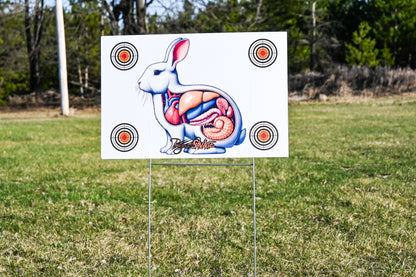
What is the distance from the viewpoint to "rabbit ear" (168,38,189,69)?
11.5 feet

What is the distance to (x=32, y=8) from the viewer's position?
768 inches

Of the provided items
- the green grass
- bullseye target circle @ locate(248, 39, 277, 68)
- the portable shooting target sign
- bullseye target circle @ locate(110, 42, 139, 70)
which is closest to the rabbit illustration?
the portable shooting target sign

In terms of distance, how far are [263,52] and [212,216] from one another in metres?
2.35

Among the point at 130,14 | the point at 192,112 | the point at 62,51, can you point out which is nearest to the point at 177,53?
the point at 192,112

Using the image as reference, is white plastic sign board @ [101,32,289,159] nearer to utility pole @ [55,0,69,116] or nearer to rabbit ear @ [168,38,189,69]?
rabbit ear @ [168,38,189,69]

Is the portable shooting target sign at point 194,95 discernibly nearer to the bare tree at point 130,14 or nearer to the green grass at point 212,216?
the green grass at point 212,216

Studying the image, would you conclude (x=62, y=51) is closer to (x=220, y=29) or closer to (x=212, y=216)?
(x=220, y=29)

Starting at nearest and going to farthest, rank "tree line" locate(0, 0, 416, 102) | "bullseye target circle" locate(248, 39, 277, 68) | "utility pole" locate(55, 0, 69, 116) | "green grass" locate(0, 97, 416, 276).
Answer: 1. "bullseye target circle" locate(248, 39, 277, 68)
2. "green grass" locate(0, 97, 416, 276)
3. "utility pole" locate(55, 0, 69, 116)
4. "tree line" locate(0, 0, 416, 102)

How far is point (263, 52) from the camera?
3490 mm

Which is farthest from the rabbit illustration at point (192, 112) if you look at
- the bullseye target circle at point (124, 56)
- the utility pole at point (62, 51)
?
the utility pole at point (62, 51)

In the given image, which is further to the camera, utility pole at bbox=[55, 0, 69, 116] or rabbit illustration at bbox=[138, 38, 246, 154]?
utility pole at bbox=[55, 0, 69, 116]

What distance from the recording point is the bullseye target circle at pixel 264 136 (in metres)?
3.53

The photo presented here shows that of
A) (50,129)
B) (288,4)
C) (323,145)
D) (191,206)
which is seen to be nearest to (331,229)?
(191,206)

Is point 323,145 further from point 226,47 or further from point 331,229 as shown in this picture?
point 226,47
